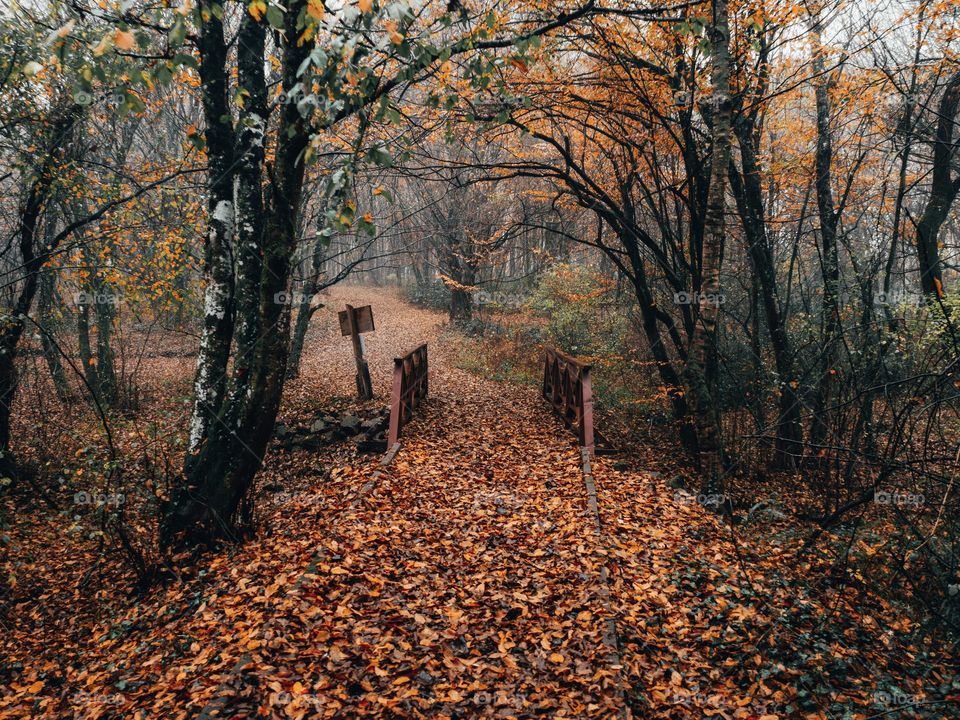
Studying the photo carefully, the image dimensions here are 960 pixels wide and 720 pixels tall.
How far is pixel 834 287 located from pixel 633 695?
656 cm

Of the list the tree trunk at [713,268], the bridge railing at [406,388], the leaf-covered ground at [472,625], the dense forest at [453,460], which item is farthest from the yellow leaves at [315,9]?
the bridge railing at [406,388]

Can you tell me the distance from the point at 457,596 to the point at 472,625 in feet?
1.15

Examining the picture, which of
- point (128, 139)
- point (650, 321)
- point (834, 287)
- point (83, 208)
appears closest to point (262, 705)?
point (650, 321)

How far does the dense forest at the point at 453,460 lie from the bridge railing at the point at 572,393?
16 cm

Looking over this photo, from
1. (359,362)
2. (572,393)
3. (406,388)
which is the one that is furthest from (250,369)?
(572,393)

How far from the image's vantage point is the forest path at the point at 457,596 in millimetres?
3180

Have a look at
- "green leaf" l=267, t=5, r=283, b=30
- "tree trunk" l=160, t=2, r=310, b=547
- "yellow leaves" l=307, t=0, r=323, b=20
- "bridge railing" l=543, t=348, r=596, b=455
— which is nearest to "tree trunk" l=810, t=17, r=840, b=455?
"bridge railing" l=543, t=348, r=596, b=455

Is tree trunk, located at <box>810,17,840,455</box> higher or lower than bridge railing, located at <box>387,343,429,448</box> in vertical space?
higher

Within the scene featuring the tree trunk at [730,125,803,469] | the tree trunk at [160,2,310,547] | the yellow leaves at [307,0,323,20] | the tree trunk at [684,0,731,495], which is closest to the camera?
the yellow leaves at [307,0,323,20]

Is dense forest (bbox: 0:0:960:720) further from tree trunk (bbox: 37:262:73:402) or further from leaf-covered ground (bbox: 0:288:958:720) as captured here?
tree trunk (bbox: 37:262:73:402)

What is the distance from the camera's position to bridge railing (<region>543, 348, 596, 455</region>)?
7.46 metres

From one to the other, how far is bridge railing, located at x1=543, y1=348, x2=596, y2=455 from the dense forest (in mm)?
158

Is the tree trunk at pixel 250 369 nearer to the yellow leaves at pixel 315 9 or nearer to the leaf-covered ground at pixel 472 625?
the leaf-covered ground at pixel 472 625

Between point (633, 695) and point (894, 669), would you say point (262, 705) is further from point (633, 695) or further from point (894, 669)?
point (894, 669)
